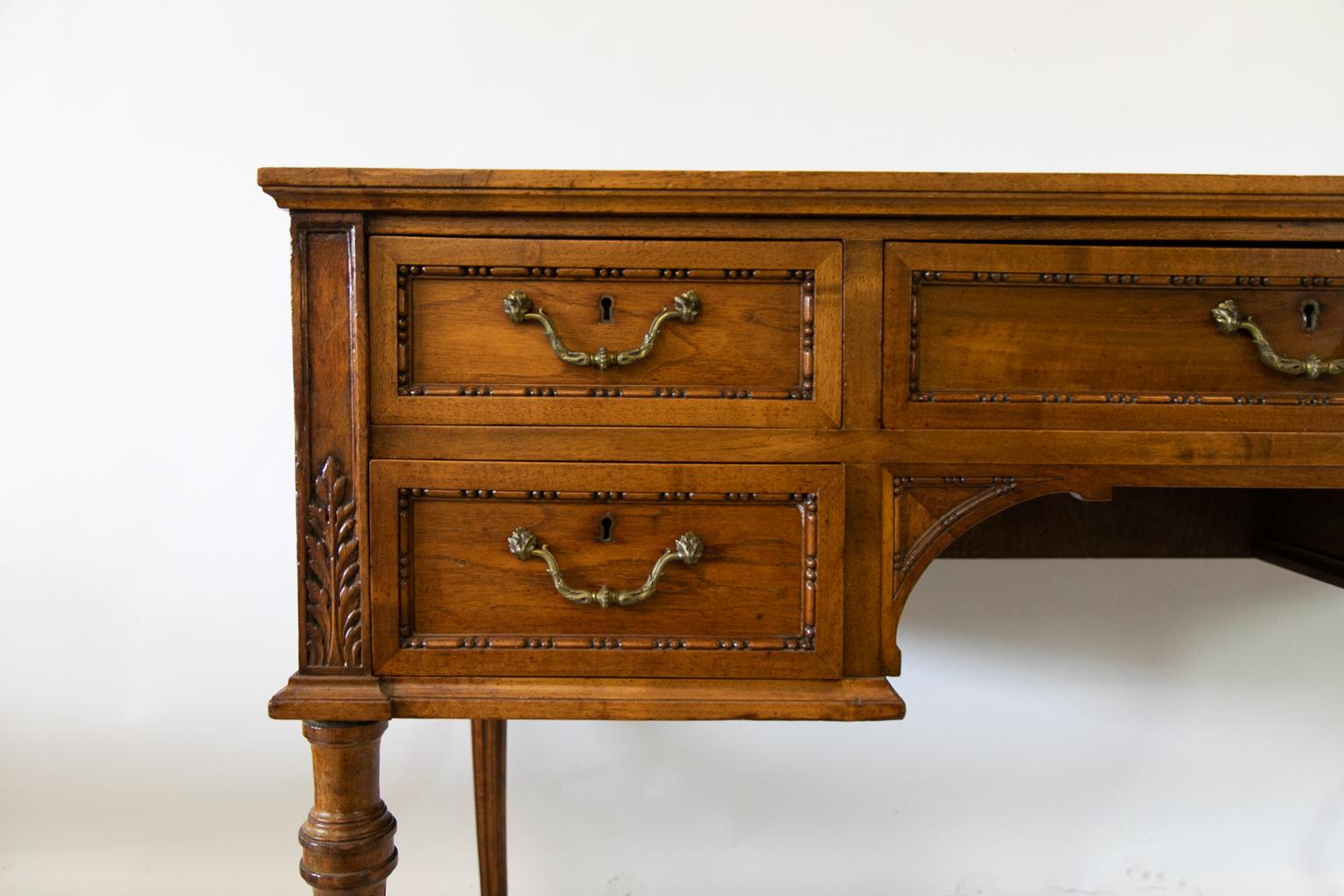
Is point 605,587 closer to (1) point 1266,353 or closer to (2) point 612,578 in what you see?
(2) point 612,578

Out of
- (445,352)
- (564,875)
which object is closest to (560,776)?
(564,875)

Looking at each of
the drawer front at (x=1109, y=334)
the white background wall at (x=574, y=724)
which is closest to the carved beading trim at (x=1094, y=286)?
the drawer front at (x=1109, y=334)

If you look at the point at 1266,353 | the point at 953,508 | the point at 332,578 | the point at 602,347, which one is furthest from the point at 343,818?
the point at 1266,353

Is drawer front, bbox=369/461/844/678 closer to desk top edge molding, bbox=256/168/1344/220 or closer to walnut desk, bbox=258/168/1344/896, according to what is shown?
walnut desk, bbox=258/168/1344/896

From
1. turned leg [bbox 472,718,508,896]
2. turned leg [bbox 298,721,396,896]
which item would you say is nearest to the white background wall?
turned leg [bbox 472,718,508,896]

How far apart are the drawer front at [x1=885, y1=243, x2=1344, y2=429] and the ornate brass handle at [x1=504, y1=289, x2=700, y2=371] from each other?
0.53ft

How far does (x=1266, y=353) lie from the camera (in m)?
0.85

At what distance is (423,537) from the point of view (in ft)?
2.81

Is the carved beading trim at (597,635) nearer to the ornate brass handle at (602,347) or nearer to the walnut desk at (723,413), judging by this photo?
the walnut desk at (723,413)

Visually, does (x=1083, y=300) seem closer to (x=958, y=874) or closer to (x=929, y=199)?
(x=929, y=199)

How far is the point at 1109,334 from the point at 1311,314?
17cm

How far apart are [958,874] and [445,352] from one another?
Answer: 1.20 metres

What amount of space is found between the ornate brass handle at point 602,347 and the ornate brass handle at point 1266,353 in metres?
0.43

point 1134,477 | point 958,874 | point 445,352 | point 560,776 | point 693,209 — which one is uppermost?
point 693,209
